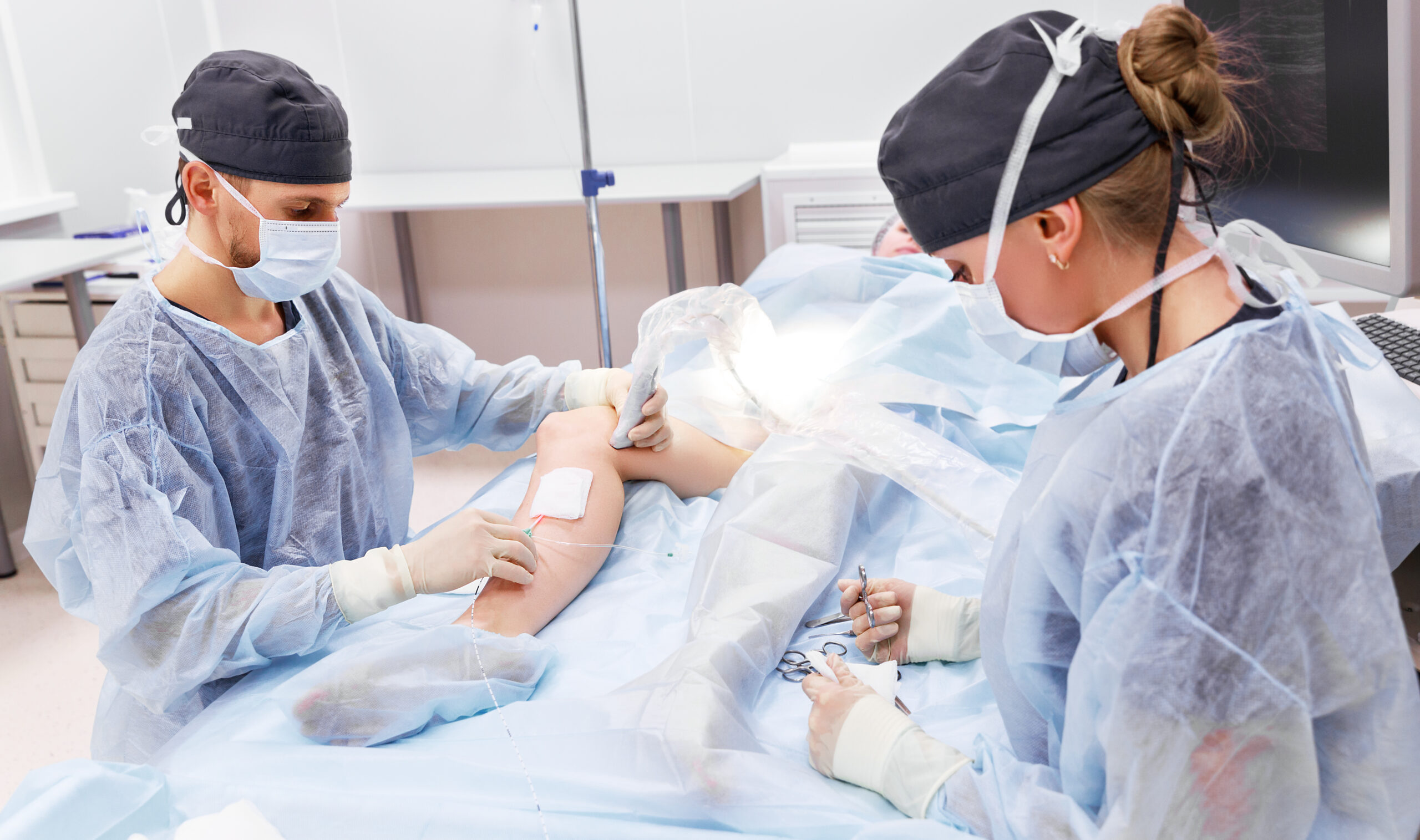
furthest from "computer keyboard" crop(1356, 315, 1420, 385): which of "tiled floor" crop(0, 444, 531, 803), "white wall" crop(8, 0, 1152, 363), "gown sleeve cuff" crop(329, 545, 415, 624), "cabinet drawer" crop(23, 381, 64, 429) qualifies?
"cabinet drawer" crop(23, 381, 64, 429)

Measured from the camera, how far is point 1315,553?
2.46 ft

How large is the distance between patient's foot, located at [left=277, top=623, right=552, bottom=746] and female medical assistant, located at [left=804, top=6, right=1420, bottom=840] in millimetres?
558

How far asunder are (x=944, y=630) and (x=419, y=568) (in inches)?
25.5

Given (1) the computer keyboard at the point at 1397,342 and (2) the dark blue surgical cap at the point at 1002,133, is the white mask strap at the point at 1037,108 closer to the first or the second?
(2) the dark blue surgical cap at the point at 1002,133

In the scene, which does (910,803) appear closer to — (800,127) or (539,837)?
(539,837)

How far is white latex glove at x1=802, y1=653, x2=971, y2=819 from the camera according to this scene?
968mm

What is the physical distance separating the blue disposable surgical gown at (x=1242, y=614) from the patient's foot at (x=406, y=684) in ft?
2.18

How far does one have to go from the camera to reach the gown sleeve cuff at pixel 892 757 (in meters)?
0.97

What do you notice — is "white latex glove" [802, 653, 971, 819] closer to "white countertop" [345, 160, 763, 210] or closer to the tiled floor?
the tiled floor

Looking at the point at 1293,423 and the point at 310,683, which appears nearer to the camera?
the point at 1293,423

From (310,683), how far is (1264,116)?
4.64 feet

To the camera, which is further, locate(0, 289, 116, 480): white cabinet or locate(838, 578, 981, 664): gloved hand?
locate(0, 289, 116, 480): white cabinet

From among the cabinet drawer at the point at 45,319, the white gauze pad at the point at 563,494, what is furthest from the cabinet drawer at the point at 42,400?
the white gauze pad at the point at 563,494

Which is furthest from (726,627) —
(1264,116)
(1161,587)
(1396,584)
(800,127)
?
(800,127)
